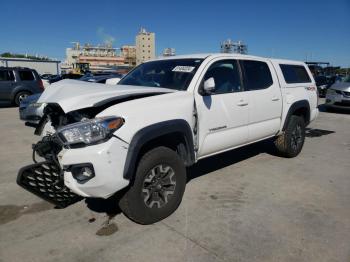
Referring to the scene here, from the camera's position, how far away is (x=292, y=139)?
19.4 feet

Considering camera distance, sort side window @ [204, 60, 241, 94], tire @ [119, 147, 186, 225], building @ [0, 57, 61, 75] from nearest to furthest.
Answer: tire @ [119, 147, 186, 225]
side window @ [204, 60, 241, 94]
building @ [0, 57, 61, 75]

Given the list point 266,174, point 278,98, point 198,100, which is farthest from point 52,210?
point 278,98

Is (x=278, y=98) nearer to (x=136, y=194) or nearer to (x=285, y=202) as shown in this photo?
(x=285, y=202)

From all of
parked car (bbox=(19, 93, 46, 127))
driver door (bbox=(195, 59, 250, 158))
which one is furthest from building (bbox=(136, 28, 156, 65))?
driver door (bbox=(195, 59, 250, 158))

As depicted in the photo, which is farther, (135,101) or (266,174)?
(266,174)

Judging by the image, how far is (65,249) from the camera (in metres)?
2.98

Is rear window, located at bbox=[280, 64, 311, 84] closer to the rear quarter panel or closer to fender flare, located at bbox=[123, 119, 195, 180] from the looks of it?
the rear quarter panel

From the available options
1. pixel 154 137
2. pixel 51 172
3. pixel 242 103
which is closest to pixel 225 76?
pixel 242 103

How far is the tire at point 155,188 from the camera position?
3.19 meters

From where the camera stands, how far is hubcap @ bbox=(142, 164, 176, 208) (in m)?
3.32

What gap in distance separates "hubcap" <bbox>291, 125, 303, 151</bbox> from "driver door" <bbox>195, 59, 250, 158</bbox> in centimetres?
162

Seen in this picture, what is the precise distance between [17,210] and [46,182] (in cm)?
75

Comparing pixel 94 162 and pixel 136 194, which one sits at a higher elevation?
pixel 94 162

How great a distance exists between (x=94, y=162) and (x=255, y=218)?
6.33ft
